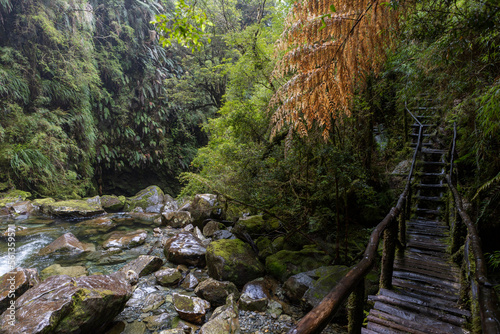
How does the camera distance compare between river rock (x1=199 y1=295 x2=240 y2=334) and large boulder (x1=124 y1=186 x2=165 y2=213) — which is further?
large boulder (x1=124 y1=186 x2=165 y2=213)

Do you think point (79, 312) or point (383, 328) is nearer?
point (383, 328)

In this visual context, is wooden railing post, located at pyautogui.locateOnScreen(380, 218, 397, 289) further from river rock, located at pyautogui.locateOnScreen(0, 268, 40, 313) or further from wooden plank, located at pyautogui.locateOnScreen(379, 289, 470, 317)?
river rock, located at pyautogui.locateOnScreen(0, 268, 40, 313)

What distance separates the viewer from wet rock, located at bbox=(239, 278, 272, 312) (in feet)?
14.1

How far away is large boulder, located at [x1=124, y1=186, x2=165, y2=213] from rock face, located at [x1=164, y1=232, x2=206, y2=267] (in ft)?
21.8

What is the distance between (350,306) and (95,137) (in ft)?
55.2

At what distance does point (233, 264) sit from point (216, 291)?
72 cm

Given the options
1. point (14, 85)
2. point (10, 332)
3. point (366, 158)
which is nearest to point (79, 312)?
point (10, 332)

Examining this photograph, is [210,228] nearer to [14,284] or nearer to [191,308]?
[191,308]

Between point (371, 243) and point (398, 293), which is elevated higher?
point (371, 243)

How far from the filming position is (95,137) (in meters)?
14.7

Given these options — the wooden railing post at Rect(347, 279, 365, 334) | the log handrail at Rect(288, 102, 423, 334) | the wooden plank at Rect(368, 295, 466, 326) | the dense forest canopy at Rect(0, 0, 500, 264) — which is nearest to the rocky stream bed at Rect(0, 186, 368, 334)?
the dense forest canopy at Rect(0, 0, 500, 264)

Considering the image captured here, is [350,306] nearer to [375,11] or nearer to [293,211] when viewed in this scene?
[375,11]

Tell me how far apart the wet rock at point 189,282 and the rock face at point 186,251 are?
0.70 meters

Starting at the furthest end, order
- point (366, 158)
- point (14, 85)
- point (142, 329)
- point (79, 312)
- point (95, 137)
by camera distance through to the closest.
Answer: point (95, 137), point (14, 85), point (366, 158), point (142, 329), point (79, 312)
